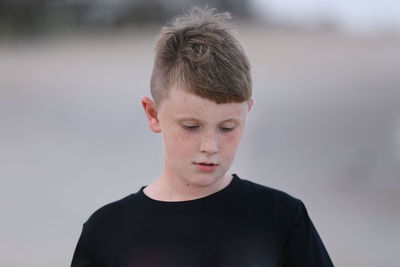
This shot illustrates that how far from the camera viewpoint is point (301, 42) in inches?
724

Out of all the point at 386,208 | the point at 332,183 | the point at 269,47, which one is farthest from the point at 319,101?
the point at 269,47

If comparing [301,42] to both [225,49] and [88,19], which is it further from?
[225,49]

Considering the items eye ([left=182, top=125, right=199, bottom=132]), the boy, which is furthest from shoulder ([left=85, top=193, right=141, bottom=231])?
eye ([left=182, top=125, right=199, bottom=132])

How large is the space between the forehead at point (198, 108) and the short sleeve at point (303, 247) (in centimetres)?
33

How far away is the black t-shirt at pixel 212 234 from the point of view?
1.61m

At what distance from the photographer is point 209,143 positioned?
154 centimetres

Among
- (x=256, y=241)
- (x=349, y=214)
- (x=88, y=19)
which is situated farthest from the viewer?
(x=88, y=19)

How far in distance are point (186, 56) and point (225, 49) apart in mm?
106

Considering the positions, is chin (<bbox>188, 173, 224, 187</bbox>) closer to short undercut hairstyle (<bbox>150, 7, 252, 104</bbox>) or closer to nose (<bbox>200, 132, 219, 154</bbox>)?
nose (<bbox>200, 132, 219, 154</bbox>)

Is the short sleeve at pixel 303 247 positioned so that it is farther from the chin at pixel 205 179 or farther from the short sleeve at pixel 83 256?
the short sleeve at pixel 83 256

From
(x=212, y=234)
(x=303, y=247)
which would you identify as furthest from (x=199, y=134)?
(x=303, y=247)

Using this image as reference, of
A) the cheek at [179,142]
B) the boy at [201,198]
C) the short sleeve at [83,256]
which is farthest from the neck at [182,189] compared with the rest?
the short sleeve at [83,256]

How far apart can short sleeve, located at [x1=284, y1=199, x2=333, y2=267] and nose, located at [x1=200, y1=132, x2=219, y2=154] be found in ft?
0.98

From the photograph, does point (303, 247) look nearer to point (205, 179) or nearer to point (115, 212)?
point (205, 179)
